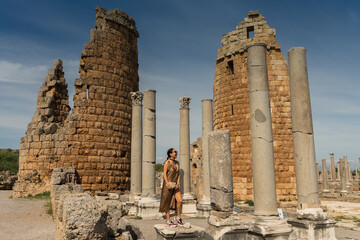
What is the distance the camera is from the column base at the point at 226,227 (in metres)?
6.52

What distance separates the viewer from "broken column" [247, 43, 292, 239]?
664 cm

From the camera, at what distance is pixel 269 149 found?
7332mm

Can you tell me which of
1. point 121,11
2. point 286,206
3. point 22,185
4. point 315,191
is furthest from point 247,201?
point 121,11

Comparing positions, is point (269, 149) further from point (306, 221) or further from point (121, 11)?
point (121, 11)

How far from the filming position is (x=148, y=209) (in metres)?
10.8

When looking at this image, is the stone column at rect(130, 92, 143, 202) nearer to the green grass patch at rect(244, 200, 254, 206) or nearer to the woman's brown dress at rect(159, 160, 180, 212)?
the green grass patch at rect(244, 200, 254, 206)

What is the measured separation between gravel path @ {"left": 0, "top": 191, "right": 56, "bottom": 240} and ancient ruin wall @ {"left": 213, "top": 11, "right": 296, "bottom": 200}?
11.1 metres

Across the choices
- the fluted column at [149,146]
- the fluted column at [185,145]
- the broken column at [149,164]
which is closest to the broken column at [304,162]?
the broken column at [149,164]

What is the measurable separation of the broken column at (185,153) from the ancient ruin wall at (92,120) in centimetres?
403

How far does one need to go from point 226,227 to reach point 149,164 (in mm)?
5545

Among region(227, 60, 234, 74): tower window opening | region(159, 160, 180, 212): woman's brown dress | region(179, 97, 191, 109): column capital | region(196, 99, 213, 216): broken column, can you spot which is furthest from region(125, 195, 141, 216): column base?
region(227, 60, 234, 74): tower window opening

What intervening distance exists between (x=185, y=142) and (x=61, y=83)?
7.64 meters

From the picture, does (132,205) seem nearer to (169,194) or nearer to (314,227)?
(169,194)

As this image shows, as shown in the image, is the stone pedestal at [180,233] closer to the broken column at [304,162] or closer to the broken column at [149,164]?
the broken column at [304,162]
